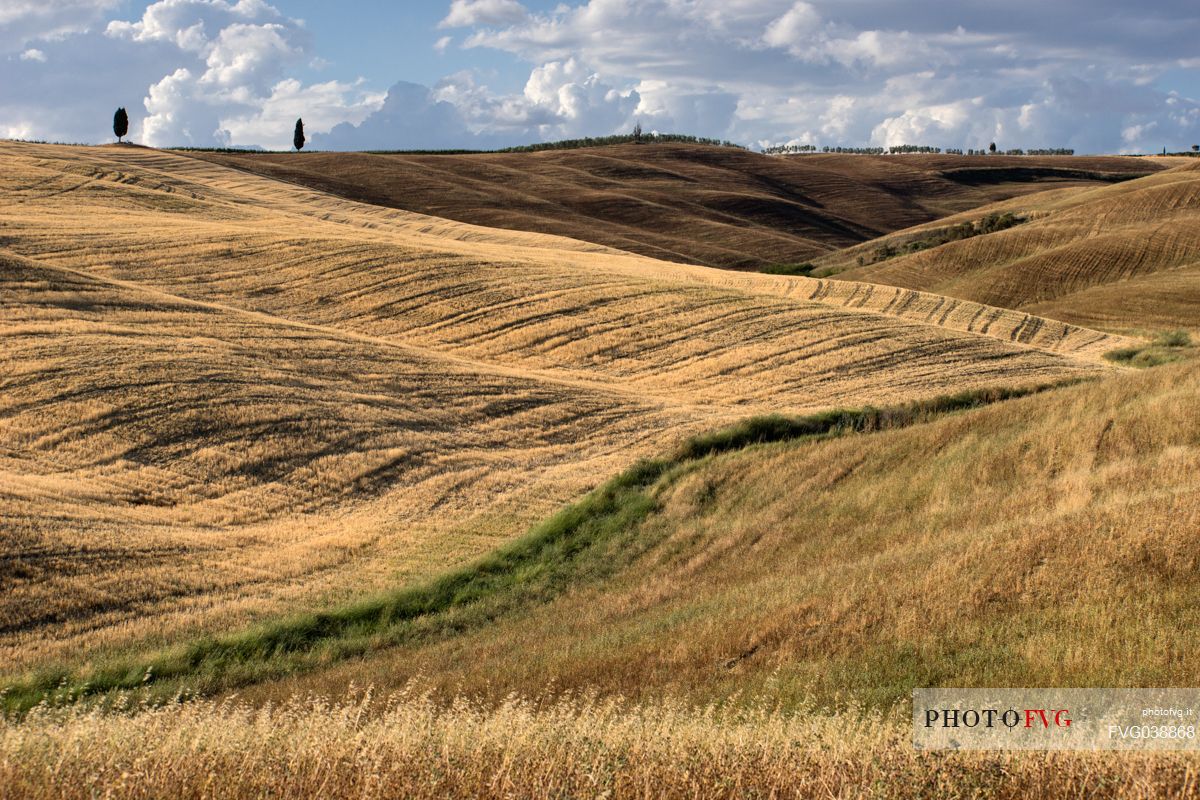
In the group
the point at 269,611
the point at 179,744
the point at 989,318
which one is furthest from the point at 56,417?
the point at 989,318

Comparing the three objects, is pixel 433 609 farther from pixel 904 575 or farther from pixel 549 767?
pixel 549 767

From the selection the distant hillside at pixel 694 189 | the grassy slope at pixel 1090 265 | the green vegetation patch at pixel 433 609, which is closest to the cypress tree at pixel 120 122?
the distant hillside at pixel 694 189

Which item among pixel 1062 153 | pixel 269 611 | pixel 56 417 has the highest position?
pixel 1062 153

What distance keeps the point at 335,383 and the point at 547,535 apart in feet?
42.1

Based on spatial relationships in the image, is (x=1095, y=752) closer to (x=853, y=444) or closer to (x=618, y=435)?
(x=853, y=444)

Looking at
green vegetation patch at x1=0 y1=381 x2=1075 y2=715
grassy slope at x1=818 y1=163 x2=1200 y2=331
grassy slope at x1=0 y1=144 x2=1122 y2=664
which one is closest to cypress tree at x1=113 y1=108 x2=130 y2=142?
grassy slope at x1=0 y1=144 x2=1122 y2=664

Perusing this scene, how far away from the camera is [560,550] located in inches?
687

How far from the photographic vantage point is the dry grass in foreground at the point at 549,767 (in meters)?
5.10

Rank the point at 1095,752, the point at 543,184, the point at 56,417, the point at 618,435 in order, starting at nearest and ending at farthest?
the point at 1095,752
the point at 56,417
the point at 618,435
the point at 543,184

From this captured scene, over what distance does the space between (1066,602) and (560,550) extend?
388 inches

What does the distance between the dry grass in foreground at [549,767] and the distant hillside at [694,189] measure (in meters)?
71.3

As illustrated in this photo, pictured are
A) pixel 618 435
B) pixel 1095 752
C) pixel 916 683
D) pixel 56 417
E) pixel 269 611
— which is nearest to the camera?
pixel 1095 752

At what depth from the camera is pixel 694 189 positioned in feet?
375

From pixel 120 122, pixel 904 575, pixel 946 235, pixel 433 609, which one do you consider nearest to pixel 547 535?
pixel 433 609
